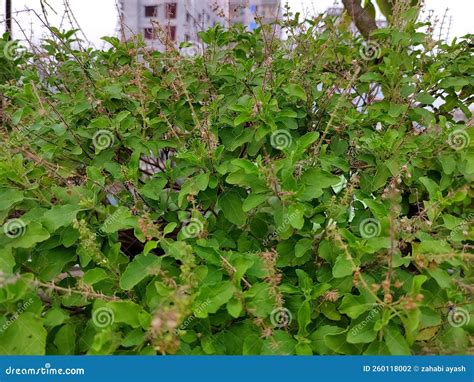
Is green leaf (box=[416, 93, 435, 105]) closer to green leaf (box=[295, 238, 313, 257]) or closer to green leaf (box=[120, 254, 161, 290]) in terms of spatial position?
green leaf (box=[295, 238, 313, 257])

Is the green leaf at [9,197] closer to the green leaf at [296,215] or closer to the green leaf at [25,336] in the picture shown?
the green leaf at [25,336]

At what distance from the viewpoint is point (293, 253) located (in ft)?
6.13

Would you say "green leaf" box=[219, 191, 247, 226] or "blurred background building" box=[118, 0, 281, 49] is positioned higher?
"blurred background building" box=[118, 0, 281, 49]

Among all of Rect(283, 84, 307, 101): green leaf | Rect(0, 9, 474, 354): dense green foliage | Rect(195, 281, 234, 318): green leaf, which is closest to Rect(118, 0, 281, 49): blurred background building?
Rect(0, 9, 474, 354): dense green foliage

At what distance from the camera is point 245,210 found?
1.79 meters

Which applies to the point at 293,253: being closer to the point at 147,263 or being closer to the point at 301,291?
the point at 301,291

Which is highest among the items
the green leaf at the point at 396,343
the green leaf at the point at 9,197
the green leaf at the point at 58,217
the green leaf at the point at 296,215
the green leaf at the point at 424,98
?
the green leaf at the point at 424,98

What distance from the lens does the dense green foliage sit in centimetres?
157

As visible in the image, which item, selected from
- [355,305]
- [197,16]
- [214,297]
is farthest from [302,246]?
[197,16]

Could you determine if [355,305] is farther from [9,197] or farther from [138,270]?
[9,197]

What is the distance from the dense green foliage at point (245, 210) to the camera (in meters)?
1.57

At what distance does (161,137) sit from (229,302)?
1.09 m

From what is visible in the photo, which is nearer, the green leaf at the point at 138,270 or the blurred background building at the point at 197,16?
the green leaf at the point at 138,270

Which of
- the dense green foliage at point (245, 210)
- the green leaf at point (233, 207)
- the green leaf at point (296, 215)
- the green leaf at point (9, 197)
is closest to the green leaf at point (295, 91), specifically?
the dense green foliage at point (245, 210)
